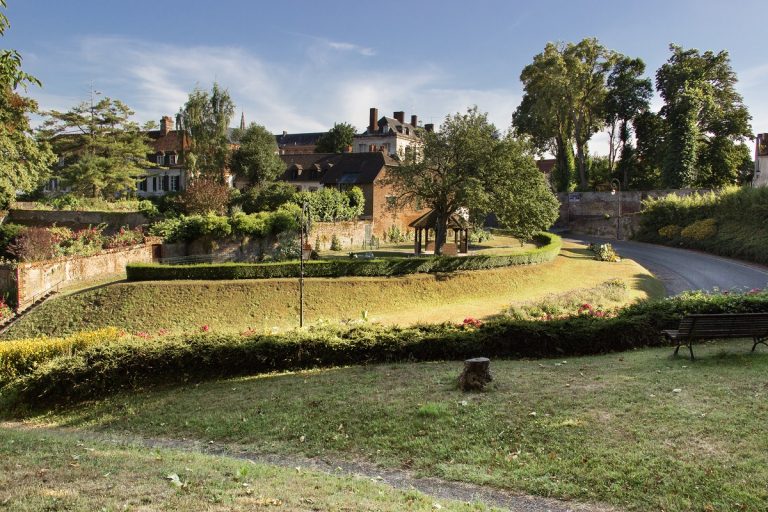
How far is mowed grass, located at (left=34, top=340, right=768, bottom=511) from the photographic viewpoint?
6035mm

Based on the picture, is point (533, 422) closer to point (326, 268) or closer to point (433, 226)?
point (326, 268)

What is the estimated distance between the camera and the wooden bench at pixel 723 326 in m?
10.9

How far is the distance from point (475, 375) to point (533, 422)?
76.2 inches

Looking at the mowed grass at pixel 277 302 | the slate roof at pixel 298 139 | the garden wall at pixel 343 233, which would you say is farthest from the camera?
the slate roof at pixel 298 139

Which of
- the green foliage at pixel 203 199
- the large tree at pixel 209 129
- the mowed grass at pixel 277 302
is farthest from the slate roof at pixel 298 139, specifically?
the mowed grass at pixel 277 302

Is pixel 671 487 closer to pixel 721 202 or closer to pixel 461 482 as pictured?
pixel 461 482

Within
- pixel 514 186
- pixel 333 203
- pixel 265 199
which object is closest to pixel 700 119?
pixel 514 186

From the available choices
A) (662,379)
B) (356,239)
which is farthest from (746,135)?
(662,379)

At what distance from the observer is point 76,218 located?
40094mm

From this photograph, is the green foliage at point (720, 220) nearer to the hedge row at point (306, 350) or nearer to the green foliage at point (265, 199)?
the hedge row at point (306, 350)

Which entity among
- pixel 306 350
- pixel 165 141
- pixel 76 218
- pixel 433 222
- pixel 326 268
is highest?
pixel 165 141

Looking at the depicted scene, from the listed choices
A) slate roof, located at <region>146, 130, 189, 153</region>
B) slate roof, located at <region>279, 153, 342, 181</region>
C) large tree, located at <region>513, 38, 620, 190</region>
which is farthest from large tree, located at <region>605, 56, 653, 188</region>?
slate roof, located at <region>146, 130, 189, 153</region>

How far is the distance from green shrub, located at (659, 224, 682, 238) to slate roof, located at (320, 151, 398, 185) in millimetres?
23008

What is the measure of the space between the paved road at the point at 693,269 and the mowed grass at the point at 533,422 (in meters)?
20.1
